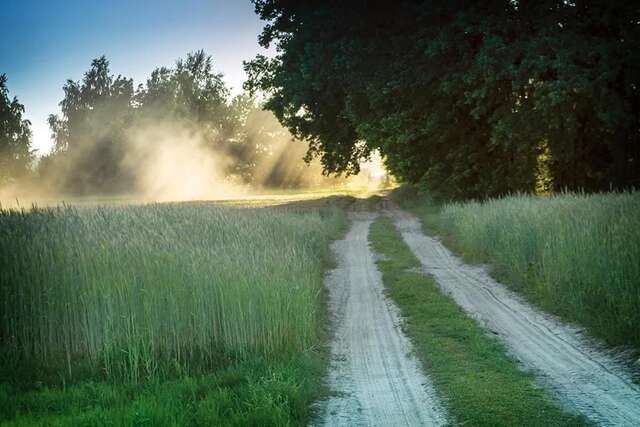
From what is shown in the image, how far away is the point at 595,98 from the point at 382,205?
20.3 meters

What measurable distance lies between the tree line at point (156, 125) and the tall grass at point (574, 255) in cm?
6677

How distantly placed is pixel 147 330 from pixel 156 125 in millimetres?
74493

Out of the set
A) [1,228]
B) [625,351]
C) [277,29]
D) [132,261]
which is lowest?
[625,351]

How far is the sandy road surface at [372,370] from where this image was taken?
5.77 meters

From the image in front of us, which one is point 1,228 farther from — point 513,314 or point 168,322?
point 513,314

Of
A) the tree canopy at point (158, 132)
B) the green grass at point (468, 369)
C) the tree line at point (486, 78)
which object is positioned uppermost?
the tree canopy at point (158, 132)

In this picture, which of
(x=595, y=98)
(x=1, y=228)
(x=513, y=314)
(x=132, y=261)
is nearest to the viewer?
(x=132, y=261)

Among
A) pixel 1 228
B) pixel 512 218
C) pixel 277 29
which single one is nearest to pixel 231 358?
pixel 1 228

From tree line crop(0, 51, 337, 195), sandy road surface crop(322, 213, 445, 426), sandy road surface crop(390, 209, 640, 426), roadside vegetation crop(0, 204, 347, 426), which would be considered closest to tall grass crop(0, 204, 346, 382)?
roadside vegetation crop(0, 204, 347, 426)

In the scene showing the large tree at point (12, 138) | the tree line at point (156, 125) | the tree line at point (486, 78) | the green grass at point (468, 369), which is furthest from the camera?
the tree line at point (156, 125)

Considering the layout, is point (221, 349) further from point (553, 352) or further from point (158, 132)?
point (158, 132)

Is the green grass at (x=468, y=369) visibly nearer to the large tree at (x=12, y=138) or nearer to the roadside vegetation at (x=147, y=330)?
the roadside vegetation at (x=147, y=330)

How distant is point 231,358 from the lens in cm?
739

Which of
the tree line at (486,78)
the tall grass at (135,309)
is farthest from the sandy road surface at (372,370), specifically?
the tree line at (486,78)
